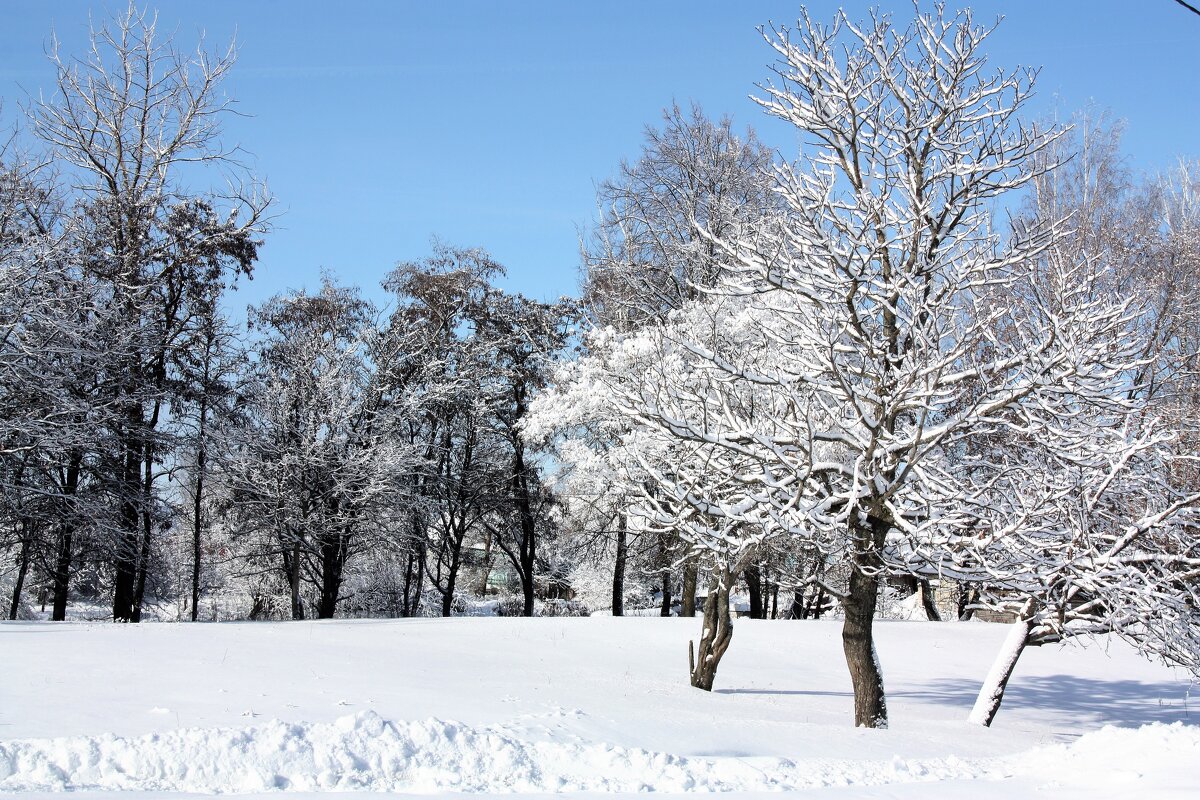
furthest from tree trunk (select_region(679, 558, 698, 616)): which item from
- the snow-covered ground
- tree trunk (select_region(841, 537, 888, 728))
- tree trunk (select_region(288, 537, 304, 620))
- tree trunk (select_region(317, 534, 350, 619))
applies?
tree trunk (select_region(841, 537, 888, 728))

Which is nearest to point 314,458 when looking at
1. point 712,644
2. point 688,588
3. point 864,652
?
point 688,588

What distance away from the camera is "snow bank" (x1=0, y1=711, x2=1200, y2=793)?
5188 millimetres

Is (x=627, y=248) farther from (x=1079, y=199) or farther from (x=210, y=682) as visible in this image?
(x=210, y=682)

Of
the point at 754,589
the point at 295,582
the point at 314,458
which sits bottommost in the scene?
the point at 295,582

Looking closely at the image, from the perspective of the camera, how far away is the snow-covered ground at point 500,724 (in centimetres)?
549

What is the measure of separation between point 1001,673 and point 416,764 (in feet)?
25.2

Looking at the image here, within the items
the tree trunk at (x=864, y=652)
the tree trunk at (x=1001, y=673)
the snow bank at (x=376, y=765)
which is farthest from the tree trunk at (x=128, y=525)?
the tree trunk at (x=1001, y=673)

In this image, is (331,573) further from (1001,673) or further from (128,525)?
(1001,673)

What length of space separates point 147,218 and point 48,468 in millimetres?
5648

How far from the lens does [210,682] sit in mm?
8422

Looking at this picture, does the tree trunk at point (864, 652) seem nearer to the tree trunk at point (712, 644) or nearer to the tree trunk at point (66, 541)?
the tree trunk at point (712, 644)

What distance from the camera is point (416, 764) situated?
19.1ft

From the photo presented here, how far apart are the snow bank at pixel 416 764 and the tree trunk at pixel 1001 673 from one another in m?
3.51

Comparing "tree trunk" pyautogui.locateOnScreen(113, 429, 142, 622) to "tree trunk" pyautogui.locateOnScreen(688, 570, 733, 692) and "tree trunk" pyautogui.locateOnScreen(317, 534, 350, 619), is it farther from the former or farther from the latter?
"tree trunk" pyautogui.locateOnScreen(688, 570, 733, 692)
